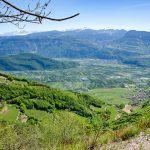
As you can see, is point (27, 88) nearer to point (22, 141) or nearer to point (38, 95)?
point (38, 95)

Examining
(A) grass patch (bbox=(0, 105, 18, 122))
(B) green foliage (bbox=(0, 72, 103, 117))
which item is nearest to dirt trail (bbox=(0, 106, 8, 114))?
(A) grass patch (bbox=(0, 105, 18, 122))

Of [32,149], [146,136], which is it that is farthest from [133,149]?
[32,149]

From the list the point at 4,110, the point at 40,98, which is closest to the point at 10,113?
the point at 4,110

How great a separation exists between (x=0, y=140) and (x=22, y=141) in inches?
39.5

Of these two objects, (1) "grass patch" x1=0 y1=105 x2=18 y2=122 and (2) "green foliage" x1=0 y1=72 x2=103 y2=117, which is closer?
(1) "grass patch" x1=0 y1=105 x2=18 y2=122

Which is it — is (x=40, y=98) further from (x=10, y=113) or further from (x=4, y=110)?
(x=10, y=113)

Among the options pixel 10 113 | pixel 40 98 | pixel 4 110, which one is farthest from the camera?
pixel 40 98

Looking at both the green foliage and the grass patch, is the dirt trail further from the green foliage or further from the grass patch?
the green foliage

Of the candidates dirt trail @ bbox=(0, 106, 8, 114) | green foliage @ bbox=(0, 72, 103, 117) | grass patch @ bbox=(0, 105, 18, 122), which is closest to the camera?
grass patch @ bbox=(0, 105, 18, 122)

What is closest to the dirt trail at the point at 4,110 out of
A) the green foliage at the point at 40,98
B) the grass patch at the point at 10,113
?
the grass patch at the point at 10,113

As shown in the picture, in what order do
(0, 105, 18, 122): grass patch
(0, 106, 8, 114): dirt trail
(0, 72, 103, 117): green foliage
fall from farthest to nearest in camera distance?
(0, 72, 103, 117): green foliage
(0, 106, 8, 114): dirt trail
(0, 105, 18, 122): grass patch

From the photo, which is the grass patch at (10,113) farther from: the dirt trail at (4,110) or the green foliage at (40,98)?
the green foliage at (40,98)

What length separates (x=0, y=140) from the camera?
44.8ft

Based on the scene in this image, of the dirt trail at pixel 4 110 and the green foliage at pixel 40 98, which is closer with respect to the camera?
the dirt trail at pixel 4 110
